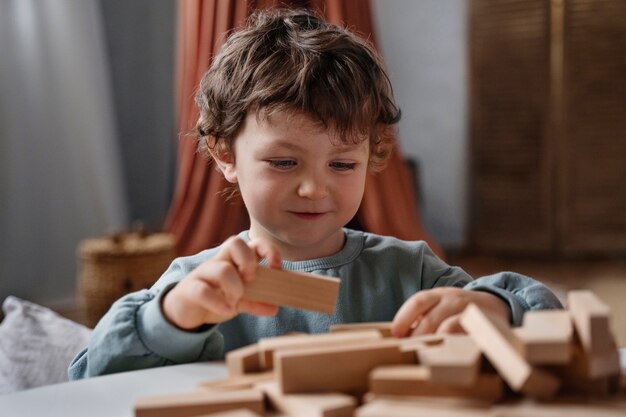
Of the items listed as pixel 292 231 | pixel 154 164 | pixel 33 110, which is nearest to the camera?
pixel 292 231

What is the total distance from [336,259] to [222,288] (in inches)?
15.9

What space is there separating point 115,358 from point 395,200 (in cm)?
215

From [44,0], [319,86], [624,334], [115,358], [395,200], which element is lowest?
[624,334]

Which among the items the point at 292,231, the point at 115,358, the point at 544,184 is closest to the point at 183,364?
the point at 115,358

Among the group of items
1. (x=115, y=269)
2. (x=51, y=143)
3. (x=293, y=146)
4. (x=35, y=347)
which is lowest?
(x=115, y=269)

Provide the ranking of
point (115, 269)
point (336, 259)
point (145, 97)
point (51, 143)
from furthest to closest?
point (145, 97), point (51, 143), point (115, 269), point (336, 259)

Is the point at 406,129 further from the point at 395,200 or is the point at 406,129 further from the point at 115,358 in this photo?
the point at 115,358

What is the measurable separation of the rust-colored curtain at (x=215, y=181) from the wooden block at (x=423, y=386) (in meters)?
2.16

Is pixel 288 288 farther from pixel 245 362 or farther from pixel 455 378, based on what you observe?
pixel 455 378

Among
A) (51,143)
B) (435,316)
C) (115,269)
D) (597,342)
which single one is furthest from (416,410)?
(51,143)

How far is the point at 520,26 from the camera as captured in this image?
179 inches

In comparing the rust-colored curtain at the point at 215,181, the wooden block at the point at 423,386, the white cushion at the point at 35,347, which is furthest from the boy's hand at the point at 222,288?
the rust-colored curtain at the point at 215,181

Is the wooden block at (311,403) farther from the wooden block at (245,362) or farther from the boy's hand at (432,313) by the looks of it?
the boy's hand at (432,313)

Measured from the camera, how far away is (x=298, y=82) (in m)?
1.05
